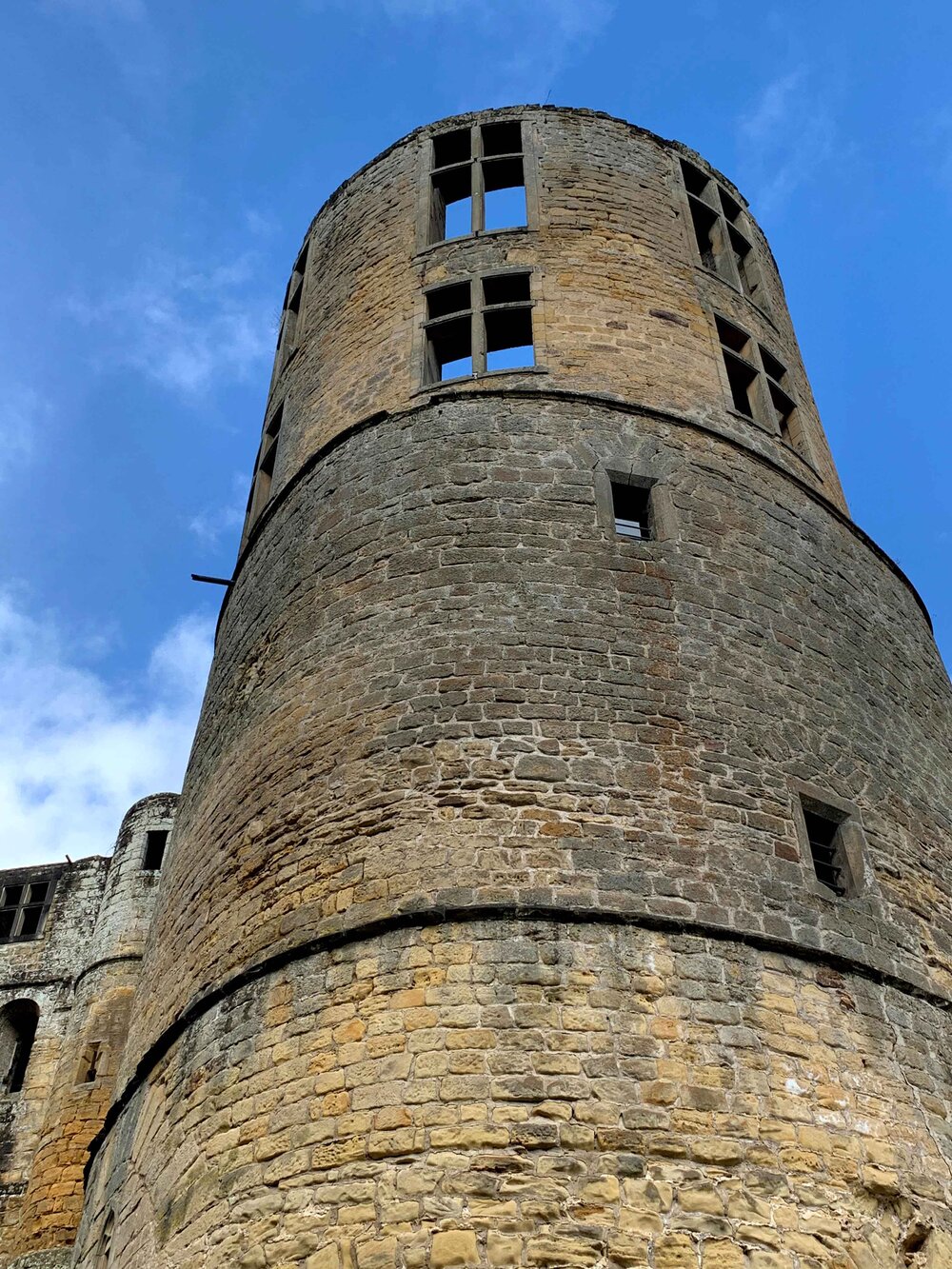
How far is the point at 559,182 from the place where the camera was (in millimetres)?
12953

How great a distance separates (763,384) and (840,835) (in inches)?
216

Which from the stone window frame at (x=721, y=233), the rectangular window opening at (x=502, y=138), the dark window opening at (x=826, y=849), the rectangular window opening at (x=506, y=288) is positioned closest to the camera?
the dark window opening at (x=826, y=849)

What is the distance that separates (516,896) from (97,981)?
12178mm

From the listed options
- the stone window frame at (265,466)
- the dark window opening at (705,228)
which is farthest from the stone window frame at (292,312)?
the dark window opening at (705,228)

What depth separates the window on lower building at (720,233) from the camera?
13.7 m

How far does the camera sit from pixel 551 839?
725cm

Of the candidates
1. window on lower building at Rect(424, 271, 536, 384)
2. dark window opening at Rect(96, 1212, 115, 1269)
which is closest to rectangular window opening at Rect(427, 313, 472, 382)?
window on lower building at Rect(424, 271, 536, 384)

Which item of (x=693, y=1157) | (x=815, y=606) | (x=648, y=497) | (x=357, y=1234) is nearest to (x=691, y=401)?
(x=648, y=497)

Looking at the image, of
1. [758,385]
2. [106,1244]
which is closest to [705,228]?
[758,385]

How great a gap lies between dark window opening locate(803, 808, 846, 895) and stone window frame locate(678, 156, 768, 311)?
7.10 m

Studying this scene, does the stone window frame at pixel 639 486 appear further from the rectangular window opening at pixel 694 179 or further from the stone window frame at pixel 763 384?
the rectangular window opening at pixel 694 179

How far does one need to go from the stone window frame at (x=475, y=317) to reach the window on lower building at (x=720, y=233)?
8.99ft

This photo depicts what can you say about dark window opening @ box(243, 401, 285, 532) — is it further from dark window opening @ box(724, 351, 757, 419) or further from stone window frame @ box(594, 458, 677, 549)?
dark window opening @ box(724, 351, 757, 419)

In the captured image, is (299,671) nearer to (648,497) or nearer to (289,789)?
(289,789)
